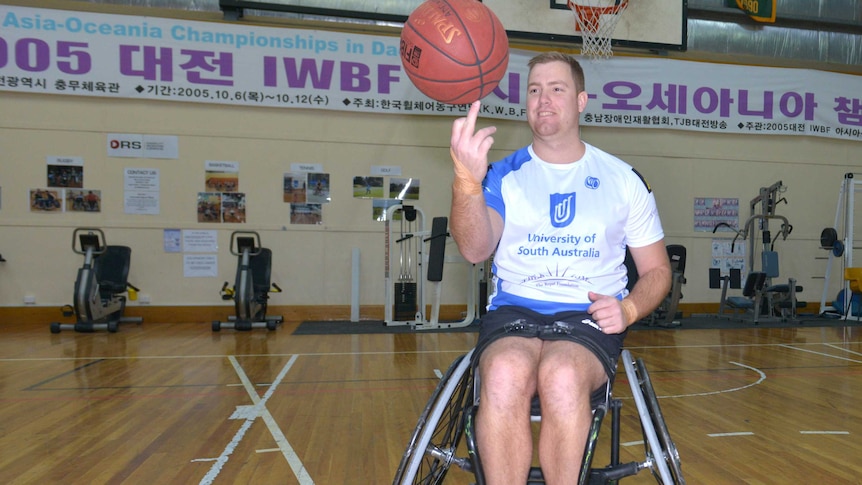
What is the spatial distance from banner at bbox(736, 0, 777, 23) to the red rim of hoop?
2526mm

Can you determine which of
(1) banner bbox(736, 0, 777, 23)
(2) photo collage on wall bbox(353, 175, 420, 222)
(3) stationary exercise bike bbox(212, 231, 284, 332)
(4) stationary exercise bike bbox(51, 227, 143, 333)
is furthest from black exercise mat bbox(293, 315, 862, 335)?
(1) banner bbox(736, 0, 777, 23)

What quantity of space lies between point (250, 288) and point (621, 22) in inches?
174

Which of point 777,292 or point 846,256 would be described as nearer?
point 777,292

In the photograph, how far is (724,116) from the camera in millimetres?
7477

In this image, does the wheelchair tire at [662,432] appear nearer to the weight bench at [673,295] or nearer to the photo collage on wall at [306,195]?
the weight bench at [673,295]

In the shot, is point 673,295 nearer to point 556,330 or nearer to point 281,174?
point 281,174

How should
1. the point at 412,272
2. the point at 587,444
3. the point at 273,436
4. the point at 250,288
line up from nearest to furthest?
the point at 587,444
the point at 273,436
the point at 250,288
the point at 412,272

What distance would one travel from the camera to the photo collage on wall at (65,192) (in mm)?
6363

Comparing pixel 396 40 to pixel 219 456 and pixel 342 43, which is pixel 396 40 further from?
pixel 219 456

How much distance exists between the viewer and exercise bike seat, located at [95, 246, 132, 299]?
595 centimetres

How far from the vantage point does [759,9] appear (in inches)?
287

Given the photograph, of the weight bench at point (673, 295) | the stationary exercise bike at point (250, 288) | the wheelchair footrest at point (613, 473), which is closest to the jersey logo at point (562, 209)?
the wheelchair footrest at point (613, 473)

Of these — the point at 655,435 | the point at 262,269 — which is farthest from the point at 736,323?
the point at 655,435

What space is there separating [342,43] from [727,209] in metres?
5.17
